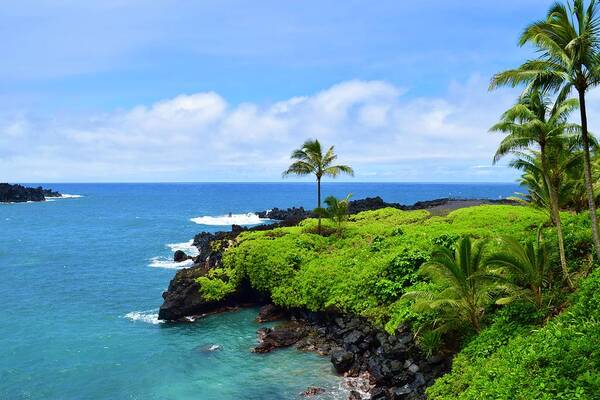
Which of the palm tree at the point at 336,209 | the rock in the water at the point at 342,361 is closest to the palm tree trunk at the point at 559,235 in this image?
the rock in the water at the point at 342,361

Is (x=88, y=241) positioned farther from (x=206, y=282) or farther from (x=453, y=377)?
(x=453, y=377)

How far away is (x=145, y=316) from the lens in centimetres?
3158

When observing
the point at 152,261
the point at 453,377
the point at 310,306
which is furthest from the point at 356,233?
the point at 152,261

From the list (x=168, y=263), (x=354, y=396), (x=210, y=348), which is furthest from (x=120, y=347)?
(x=168, y=263)

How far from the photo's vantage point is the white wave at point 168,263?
4815 cm

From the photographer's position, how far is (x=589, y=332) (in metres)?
13.2

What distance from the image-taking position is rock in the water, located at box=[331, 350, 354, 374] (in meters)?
20.4

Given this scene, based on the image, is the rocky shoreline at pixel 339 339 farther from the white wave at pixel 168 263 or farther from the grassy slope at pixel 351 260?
the white wave at pixel 168 263

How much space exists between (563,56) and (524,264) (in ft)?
23.9

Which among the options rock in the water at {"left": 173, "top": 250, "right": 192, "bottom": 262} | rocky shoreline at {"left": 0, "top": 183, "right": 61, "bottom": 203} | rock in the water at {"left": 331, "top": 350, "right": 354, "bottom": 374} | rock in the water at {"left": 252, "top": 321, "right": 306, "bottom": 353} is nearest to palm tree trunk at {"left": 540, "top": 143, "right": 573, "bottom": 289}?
rock in the water at {"left": 331, "top": 350, "right": 354, "bottom": 374}

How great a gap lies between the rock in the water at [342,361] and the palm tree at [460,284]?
4.92 m

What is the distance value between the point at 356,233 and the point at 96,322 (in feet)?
64.7

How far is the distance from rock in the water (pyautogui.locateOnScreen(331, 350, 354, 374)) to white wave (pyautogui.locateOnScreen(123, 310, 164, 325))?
47.0 feet

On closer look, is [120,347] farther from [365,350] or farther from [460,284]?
[460,284]
